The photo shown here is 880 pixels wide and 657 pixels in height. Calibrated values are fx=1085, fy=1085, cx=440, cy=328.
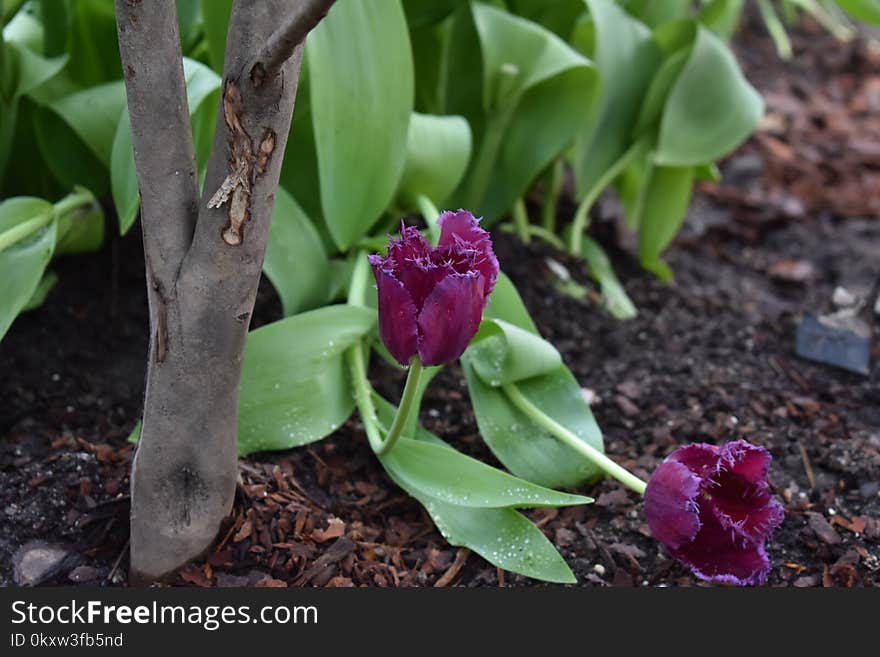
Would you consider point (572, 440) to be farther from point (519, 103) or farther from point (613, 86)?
point (613, 86)

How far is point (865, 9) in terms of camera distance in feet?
5.59

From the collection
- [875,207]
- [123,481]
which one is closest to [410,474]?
[123,481]

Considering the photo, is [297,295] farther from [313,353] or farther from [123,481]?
[123,481]

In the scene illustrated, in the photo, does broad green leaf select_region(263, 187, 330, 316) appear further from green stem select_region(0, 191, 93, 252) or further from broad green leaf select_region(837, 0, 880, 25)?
broad green leaf select_region(837, 0, 880, 25)

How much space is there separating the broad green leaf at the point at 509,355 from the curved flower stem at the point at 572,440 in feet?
0.07

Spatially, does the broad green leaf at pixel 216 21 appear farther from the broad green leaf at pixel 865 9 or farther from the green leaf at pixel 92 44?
the broad green leaf at pixel 865 9

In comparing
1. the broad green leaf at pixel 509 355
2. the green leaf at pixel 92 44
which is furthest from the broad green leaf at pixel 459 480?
the green leaf at pixel 92 44

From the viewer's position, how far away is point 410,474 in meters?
1.16

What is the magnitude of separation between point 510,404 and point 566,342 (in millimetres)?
352

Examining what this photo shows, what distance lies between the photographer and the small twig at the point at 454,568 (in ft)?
3.66

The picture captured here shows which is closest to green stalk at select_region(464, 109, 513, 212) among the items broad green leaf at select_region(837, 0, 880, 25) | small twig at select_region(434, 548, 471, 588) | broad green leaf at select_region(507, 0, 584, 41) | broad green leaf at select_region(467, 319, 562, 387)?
broad green leaf at select_region(507, 0, 584, 41)

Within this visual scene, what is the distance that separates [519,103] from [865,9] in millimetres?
564

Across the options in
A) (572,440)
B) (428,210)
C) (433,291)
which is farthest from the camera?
(428,210)

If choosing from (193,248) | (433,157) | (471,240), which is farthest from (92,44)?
(471,240)
